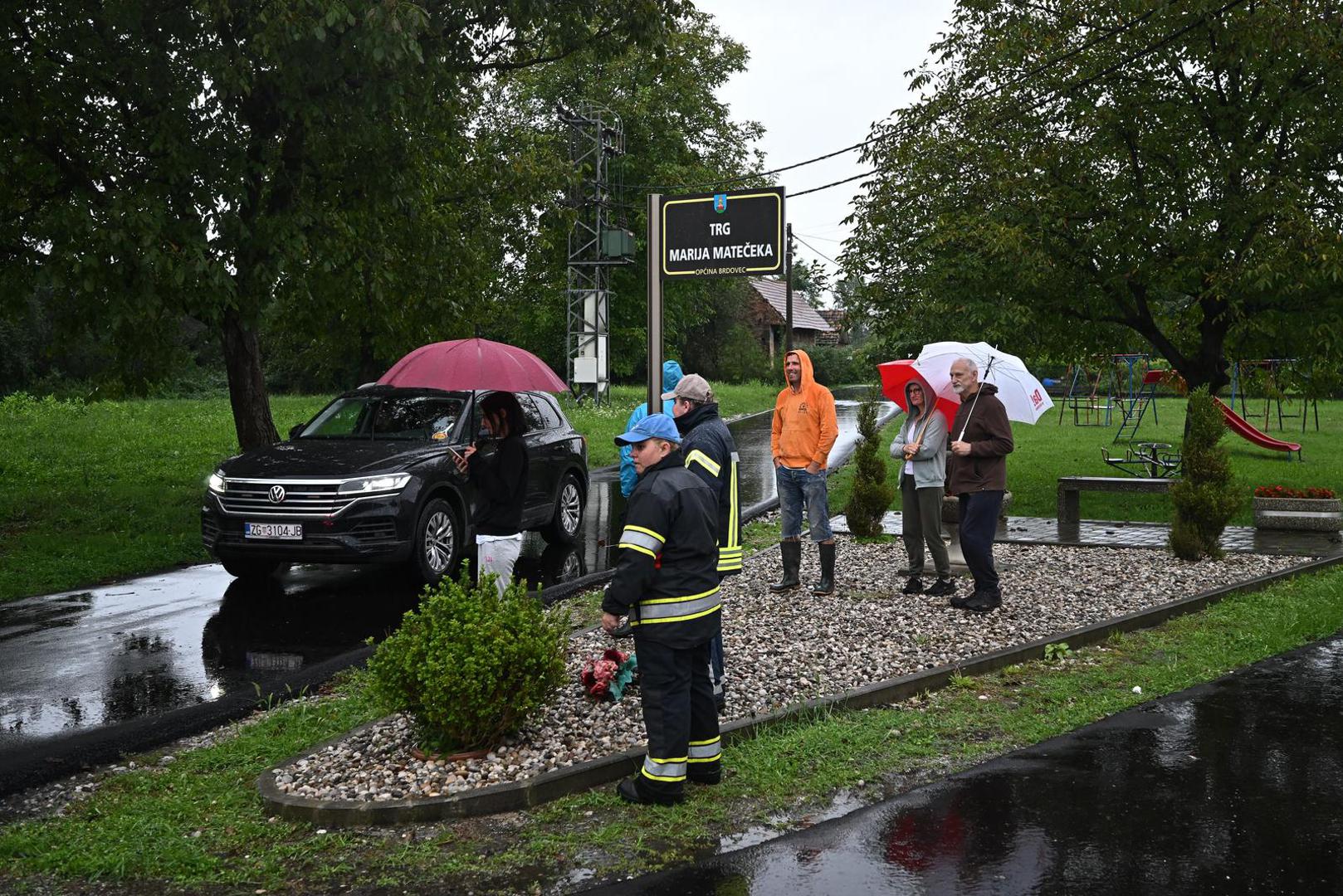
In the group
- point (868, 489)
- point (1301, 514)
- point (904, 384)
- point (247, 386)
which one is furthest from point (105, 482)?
point (1301, 514)

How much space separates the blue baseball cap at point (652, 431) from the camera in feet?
17.7

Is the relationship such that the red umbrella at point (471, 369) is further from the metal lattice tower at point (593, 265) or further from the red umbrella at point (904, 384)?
the metal lattice tower at point (593, 265)

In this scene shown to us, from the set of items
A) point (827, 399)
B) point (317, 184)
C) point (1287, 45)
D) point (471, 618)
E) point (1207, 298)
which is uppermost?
point (1287, 45)

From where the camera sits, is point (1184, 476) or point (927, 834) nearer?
point (927, 834)

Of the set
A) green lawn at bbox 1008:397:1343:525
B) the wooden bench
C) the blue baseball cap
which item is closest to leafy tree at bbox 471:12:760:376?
green lawn at bbox 1008:397:1343:525

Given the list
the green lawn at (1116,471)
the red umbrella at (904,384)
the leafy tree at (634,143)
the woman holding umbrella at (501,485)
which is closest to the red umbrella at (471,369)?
the woman holding umbrella at (501,485)

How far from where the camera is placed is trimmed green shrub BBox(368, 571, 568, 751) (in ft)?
18.2

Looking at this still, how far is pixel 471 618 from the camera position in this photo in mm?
5734

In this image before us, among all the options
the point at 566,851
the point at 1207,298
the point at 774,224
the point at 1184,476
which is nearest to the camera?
the point at 566,851

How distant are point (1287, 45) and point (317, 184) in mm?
11297

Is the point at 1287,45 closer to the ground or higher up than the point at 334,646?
higher up

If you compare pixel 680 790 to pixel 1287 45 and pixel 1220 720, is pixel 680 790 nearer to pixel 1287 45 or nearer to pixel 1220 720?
pixel 1220 720

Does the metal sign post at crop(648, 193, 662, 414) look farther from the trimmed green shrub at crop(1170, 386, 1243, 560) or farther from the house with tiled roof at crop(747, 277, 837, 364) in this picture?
the house with tiled roof at crop(747, 277, 837, 364)

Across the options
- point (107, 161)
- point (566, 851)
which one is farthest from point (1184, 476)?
point (107, 161)
